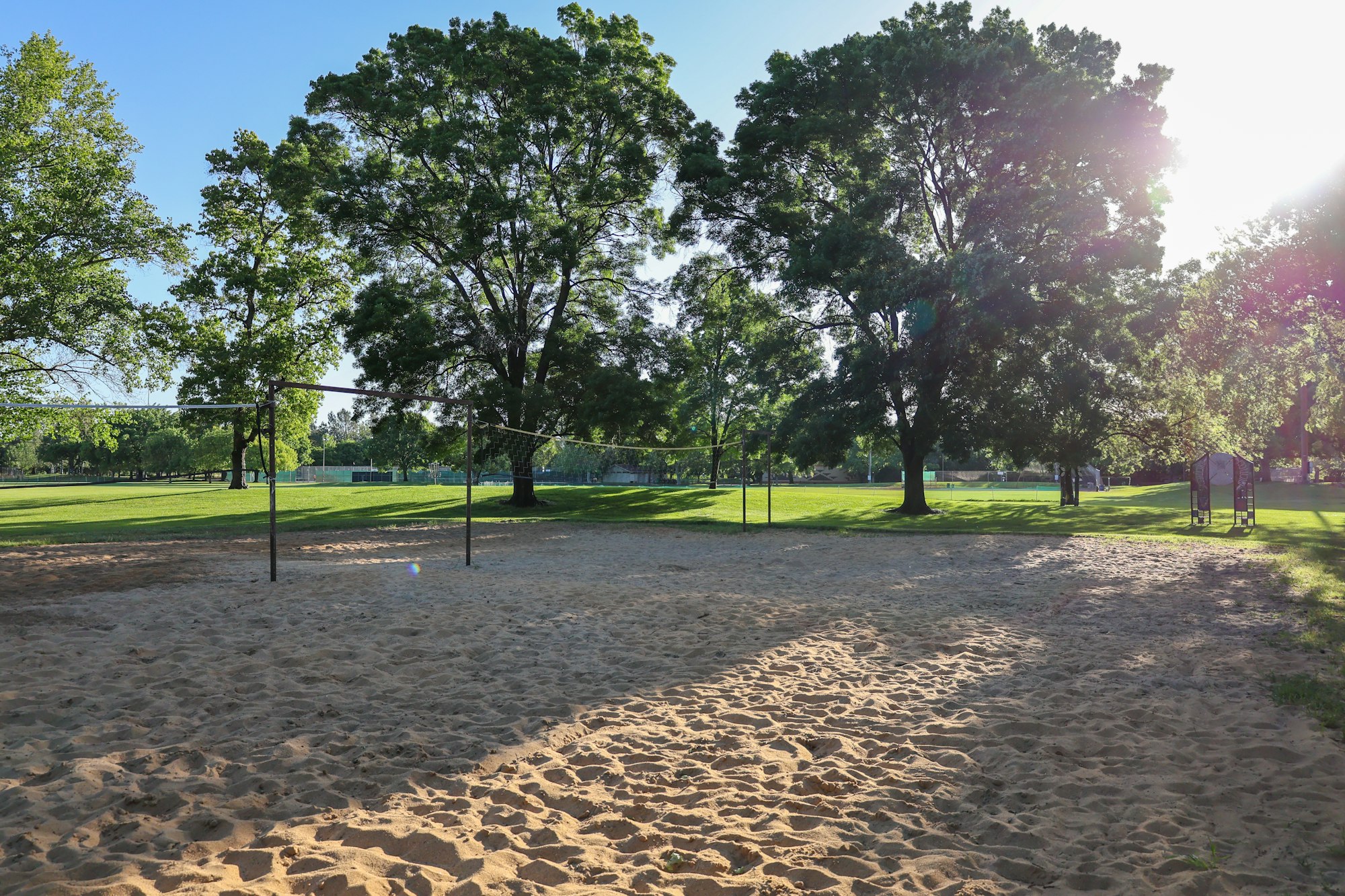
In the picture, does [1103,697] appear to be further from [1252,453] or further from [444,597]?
[1252,453]

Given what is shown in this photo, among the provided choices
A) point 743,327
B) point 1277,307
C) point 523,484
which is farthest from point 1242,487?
point 523,484

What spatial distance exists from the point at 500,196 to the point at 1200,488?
75.0 feet

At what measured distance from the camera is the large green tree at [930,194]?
2052 centimetres

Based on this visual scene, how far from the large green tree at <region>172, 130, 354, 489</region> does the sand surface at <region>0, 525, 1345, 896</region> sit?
26.5 m

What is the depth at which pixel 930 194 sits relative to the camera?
83.3 feet

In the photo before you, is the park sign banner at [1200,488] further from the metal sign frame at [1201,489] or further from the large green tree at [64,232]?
the large green tree at [64,232]

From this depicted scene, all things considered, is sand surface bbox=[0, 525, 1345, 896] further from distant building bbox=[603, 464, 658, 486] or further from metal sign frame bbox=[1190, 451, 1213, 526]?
distant building bbox=[603, 464, 658, 486]

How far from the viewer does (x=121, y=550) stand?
1442 cm

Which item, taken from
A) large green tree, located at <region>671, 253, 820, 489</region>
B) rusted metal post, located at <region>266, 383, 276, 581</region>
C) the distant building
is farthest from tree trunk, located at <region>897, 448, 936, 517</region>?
the distant building

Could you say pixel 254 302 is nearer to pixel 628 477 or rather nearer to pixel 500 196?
pixel 500 196

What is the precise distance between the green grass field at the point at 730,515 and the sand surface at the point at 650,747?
2.66m

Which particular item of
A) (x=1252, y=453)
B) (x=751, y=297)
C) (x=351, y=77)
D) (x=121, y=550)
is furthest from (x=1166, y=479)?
(x=121, y=550)

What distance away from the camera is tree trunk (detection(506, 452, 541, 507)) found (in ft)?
90.6

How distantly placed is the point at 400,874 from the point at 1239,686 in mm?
6141
